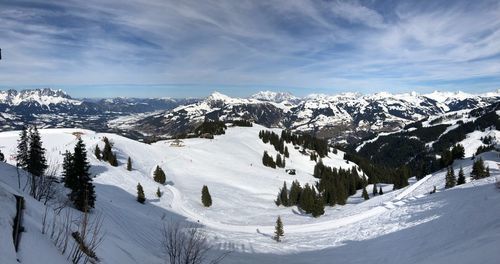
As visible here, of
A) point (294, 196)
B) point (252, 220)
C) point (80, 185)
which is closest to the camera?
point (80, 185)

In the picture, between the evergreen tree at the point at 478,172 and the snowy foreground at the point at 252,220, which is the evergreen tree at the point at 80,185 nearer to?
the snowy foreground at the point at 252,220

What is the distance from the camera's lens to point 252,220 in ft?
199

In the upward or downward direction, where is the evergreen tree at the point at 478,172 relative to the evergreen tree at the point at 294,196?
upward

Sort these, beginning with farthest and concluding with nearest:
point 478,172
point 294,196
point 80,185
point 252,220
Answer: point 294,196 → point 478,172 → point 252,220 → point 80,185

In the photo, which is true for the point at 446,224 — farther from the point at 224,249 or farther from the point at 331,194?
the point at 331,194

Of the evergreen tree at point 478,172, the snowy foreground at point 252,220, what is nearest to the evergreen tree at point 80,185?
the snowy foreground at point 252,220

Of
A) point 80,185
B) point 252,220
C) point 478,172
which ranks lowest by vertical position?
point 252,220

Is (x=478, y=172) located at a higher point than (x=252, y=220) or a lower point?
higher

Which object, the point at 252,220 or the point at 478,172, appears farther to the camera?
the point at 478,172

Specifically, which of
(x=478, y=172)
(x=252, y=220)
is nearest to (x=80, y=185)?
(x=252, y=220)

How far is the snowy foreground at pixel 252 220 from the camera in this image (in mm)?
17531

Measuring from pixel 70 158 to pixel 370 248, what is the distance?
32.9 m

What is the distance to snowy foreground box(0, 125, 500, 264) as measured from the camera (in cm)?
1753

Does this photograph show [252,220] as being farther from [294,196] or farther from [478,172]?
[478,172]
